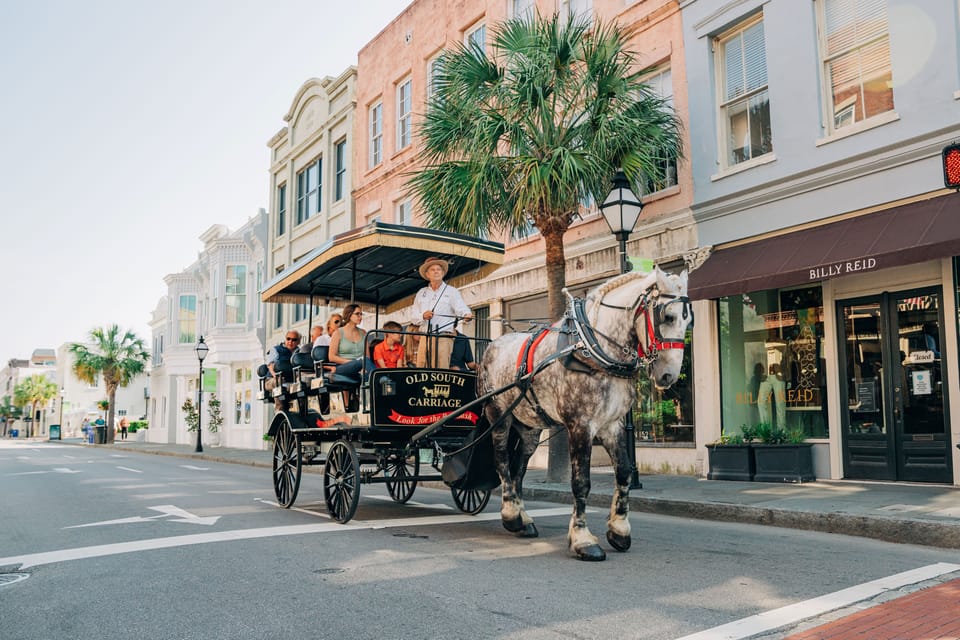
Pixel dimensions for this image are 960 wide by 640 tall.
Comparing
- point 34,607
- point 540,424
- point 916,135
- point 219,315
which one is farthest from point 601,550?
point 219,315

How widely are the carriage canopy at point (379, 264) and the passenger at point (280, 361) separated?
1.92 feet

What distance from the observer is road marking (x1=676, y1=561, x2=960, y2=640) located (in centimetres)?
419

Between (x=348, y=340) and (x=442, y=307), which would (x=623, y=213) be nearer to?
(x=442, y=307)

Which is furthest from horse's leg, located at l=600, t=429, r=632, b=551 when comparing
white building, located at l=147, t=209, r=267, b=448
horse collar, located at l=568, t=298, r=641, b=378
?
white building, located at l=147, t=209, r=267, b=448

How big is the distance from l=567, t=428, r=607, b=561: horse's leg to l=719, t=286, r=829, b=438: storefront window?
275 inches

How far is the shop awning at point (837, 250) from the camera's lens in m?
9.49

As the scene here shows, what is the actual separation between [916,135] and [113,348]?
175 ft

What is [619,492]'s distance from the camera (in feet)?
21.4

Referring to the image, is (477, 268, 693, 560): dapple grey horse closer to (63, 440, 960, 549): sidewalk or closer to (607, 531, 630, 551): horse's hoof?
(607, 531, 630, 551): horse's hoof

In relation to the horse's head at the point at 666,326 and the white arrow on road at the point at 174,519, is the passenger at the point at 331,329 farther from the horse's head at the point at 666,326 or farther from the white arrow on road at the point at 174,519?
the horse's head at the point at 666,326

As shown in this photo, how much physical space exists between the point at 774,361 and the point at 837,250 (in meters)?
2.69

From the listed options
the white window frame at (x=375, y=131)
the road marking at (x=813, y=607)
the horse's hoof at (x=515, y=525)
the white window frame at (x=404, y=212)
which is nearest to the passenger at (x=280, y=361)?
the horse's hoof at (x=515, y=525)

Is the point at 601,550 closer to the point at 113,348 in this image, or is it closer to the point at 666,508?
the point at 666,508

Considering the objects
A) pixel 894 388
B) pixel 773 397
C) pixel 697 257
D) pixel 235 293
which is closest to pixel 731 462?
pixel 773 397
